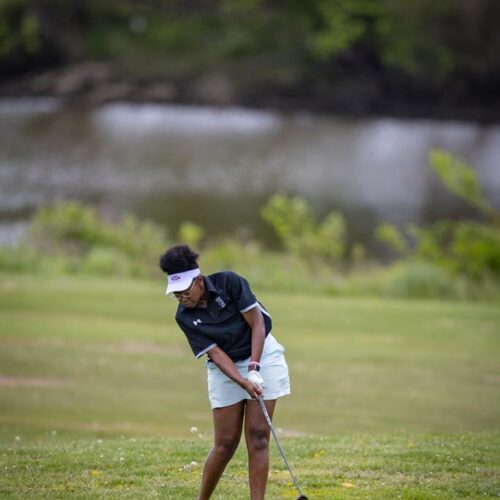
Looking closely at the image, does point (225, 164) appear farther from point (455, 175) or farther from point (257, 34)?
point (257, 34)

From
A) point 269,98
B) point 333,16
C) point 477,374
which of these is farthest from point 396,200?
point 333,16

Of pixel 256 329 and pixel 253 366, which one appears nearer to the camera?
pixel 253 366

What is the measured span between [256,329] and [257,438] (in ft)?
2.58

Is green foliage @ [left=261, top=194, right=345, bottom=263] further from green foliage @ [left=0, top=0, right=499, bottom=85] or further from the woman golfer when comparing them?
green foliage @ [left=0, top=0, right=499, bottom=85]

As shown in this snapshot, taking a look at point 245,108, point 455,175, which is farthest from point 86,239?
point 245,108

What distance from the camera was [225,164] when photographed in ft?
182

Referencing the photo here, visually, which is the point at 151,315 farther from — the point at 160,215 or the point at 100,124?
the point at 100,124

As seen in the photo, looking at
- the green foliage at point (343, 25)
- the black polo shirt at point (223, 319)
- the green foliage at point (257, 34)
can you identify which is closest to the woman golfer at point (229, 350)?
the black polo shirt at point (223, 319)

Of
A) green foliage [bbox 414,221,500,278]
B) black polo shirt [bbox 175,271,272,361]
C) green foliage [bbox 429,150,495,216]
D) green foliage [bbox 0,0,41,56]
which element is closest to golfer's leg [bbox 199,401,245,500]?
black polo shirt [bbox 175,271,272,361]

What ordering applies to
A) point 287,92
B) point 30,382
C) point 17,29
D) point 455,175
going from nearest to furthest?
point 30,382
point 455,175
point 287,92
point 17,29

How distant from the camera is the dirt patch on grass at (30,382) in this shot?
16.5 m

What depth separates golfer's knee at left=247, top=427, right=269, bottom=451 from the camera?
8.02m

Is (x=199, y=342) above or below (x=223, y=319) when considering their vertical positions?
below

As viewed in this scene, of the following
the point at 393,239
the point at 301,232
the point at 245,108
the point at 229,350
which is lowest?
the point at 229,350
